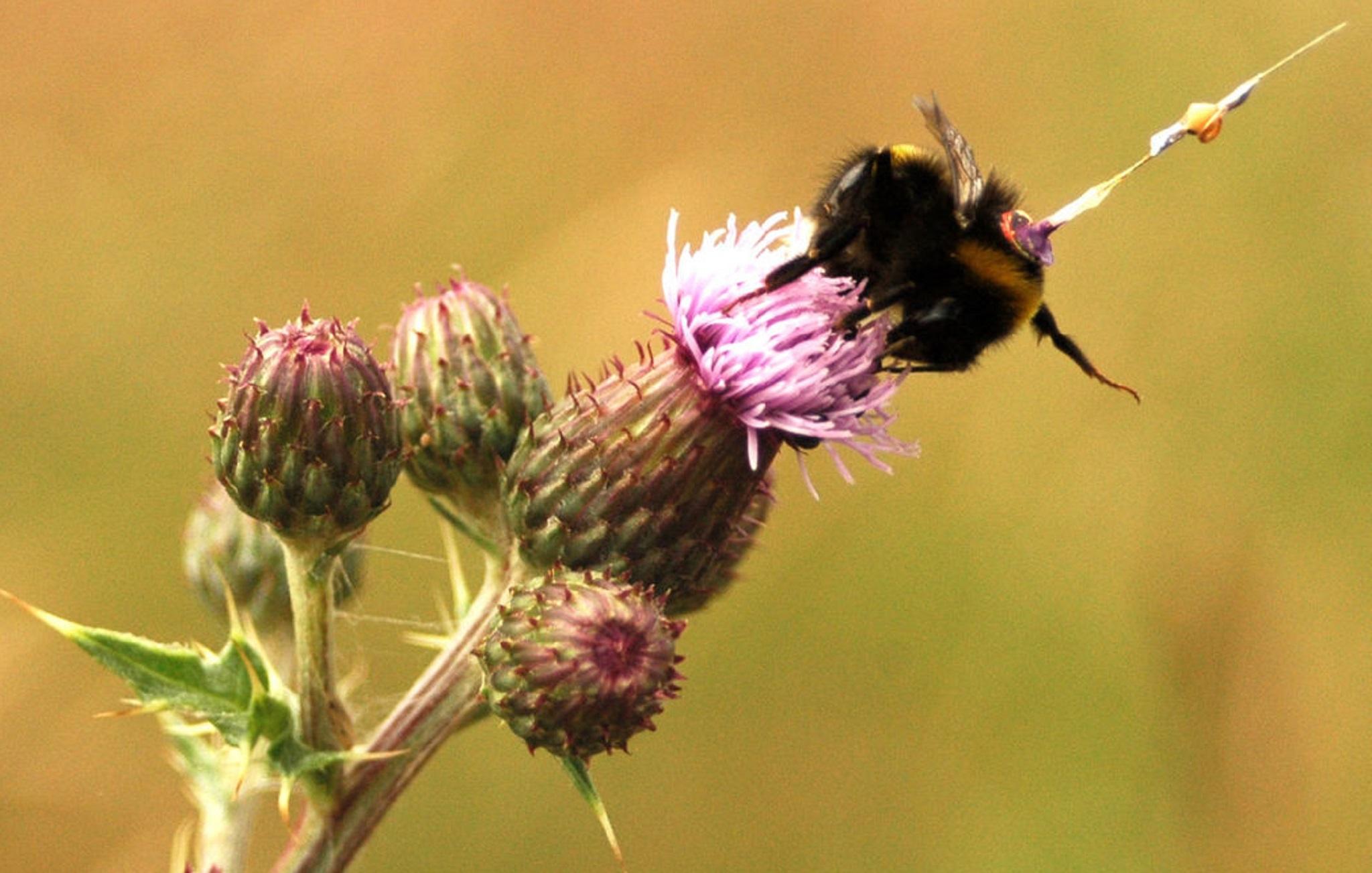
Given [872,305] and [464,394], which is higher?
[464,394]

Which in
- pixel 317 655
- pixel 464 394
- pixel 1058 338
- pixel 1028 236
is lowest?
pixel 1058 338

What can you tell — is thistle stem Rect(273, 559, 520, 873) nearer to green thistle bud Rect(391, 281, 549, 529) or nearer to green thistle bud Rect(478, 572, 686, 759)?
green thistle bud Rect(478, 572, 686, 759)

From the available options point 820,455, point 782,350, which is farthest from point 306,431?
point 820,455

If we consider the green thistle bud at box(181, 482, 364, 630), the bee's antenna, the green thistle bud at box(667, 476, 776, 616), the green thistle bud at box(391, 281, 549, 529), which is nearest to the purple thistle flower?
the green thistle bud at box(667, 476, 776, 616)

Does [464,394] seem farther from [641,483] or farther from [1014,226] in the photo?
[1014,226]

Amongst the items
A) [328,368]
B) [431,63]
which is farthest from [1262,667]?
[431,63]

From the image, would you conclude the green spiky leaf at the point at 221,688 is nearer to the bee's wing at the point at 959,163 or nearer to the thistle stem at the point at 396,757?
the thistle stem at the point at 396,757

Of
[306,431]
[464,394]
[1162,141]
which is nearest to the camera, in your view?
[1162,141]
